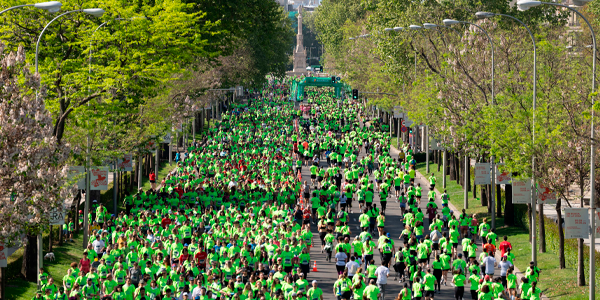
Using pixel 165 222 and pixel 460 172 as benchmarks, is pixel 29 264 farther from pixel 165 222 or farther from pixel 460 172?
pixel 460 172

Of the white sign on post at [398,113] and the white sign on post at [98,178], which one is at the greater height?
the white sign on post at [398,113]

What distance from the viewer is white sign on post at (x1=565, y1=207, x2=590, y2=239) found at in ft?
62.6

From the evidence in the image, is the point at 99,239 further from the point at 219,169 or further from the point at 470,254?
the point at 219,169

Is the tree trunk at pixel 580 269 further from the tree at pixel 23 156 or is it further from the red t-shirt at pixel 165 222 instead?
the tree at pixel 23 156

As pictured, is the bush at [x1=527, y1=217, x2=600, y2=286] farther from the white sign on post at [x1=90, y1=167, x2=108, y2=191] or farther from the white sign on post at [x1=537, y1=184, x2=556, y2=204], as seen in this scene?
the white sign on post at [x1=90, y1=167, x2=108, y2=191]

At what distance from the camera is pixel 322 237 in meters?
26.5

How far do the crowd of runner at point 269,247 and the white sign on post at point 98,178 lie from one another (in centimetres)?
99

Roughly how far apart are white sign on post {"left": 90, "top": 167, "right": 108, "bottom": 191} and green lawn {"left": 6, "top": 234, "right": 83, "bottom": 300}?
2.26m

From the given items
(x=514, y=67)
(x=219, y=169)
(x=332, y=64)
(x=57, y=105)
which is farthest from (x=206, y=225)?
(x=332, y=64)

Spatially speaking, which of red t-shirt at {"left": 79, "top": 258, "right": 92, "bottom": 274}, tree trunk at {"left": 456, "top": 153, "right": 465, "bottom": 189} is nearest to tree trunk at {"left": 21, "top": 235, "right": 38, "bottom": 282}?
red t-shirt at {"left": 79, "top": 258, "right": 92, "bottom": 274}

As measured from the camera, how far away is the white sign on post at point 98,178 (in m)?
28.0

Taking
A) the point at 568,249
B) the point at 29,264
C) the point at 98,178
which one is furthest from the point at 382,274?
the point at 98,178

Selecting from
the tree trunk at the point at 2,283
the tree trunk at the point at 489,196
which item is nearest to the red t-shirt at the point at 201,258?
the tree trunk at the point at 2,283

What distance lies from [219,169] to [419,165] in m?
18.0
